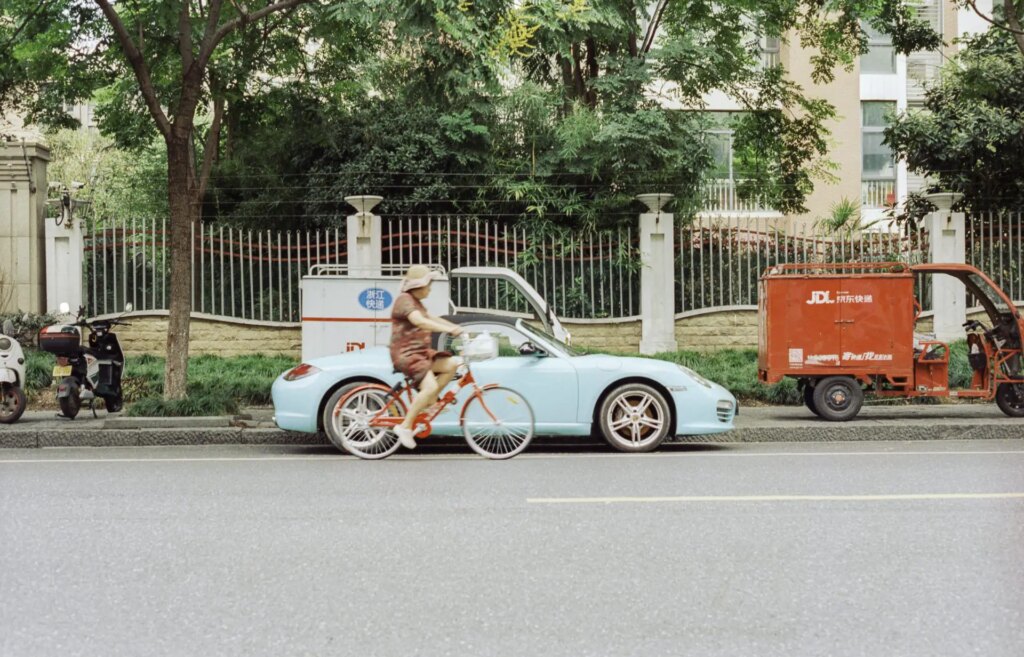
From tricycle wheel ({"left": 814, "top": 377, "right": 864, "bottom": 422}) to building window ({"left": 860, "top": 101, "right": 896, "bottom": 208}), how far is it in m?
19.3

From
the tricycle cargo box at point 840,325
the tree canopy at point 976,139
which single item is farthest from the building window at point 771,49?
the tricycle cargo box at point 840,325

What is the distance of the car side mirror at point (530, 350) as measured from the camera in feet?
36.4

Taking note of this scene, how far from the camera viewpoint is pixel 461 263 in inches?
727

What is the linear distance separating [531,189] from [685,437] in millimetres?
7625

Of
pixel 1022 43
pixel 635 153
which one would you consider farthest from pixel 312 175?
pixel 1022 43

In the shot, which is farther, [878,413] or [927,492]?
[878,413]

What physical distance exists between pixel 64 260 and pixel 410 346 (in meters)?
9.65

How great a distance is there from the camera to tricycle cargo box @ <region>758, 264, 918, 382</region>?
13273mm

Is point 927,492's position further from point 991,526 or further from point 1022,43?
point 1022,43

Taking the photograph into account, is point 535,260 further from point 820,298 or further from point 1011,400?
point 1011,400

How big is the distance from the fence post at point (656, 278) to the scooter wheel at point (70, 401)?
8.41m

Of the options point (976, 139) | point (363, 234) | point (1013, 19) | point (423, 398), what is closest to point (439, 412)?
point (423, 398)

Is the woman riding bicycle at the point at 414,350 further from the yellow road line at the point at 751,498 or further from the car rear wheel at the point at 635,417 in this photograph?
the yellow road line at the point at 751,498

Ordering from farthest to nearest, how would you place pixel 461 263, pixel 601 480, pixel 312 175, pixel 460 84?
pixel 312 175, pixel 461 263, pixel 460 84, pixel 601 480
